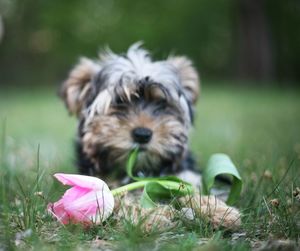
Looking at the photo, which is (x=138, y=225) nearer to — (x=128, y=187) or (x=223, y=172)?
(x=128, y=187)

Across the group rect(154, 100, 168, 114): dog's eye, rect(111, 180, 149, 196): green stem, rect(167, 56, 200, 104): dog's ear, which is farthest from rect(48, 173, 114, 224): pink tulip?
rect(167, 56, 200, 104): dog's ear

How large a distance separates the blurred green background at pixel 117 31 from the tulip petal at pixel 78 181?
23672 millimetres

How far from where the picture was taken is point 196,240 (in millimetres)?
2930

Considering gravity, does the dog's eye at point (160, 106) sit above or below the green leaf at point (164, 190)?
above

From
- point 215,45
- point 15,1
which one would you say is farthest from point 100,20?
point 215,45

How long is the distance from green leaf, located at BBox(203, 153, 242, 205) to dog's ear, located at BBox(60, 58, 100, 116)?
158 cm

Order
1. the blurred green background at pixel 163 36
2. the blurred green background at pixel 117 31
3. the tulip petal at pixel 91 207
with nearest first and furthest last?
the tulip petal at pixel 91 207 < the blurred green background at pixel 163 36 < the blurred green background at pixel 117 31

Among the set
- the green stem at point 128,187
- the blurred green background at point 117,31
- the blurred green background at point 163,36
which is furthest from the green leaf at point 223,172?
the blurred green background at point 117,31

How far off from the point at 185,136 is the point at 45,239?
196 centimetres

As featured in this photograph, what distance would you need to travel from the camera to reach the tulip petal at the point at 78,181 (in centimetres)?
315

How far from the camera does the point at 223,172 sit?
386cm

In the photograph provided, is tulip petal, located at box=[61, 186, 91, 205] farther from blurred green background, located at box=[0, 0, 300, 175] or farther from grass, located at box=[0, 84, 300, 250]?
blurred green background, located at box=[0, 0, 300, 175]

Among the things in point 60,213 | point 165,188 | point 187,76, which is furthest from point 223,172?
point 187,76

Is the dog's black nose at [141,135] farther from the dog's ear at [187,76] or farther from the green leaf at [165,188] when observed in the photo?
the dog's ear at [187,76]
